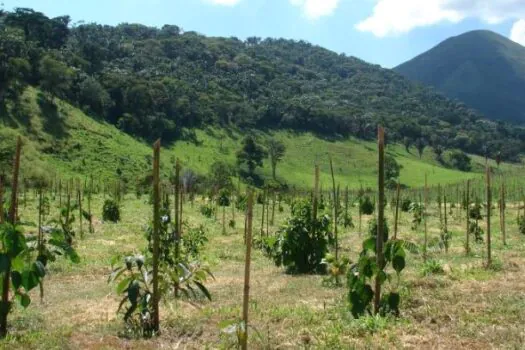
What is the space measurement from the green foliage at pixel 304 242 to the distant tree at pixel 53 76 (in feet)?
216

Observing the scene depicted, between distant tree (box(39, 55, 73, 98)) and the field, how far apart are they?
63026mm

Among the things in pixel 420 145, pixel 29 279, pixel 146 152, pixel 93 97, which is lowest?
pixel 29 279

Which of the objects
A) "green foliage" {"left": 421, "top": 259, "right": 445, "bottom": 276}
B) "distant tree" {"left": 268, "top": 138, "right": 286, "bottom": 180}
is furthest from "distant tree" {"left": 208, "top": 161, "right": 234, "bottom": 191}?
"green foliage" {"left": 421, "top": 259, "right": 445, "bottom": 276}

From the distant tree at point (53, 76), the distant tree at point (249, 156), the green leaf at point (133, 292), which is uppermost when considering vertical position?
the distant tree at point (53, 76)

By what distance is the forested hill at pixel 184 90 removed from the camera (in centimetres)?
7938

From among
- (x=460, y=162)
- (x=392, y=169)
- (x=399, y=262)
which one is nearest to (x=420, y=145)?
(x=460, y=162)

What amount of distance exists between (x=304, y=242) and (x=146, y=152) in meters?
63.1

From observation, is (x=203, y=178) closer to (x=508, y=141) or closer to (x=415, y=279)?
(x=415, y=279)

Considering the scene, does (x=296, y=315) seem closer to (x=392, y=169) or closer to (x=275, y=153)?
(x=275, y=153)

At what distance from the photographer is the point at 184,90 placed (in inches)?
4336

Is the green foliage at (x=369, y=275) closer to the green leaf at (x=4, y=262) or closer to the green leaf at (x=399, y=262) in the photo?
the green leaf at (x=399, y=262)

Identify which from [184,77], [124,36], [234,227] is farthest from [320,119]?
[234,227]

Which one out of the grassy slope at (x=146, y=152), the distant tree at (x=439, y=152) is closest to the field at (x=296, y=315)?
the grassy slope at (x=146, y=152)

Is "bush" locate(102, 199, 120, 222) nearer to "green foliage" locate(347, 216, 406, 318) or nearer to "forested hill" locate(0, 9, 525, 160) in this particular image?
"green foliage" locate(347, 216, 406, 318)
